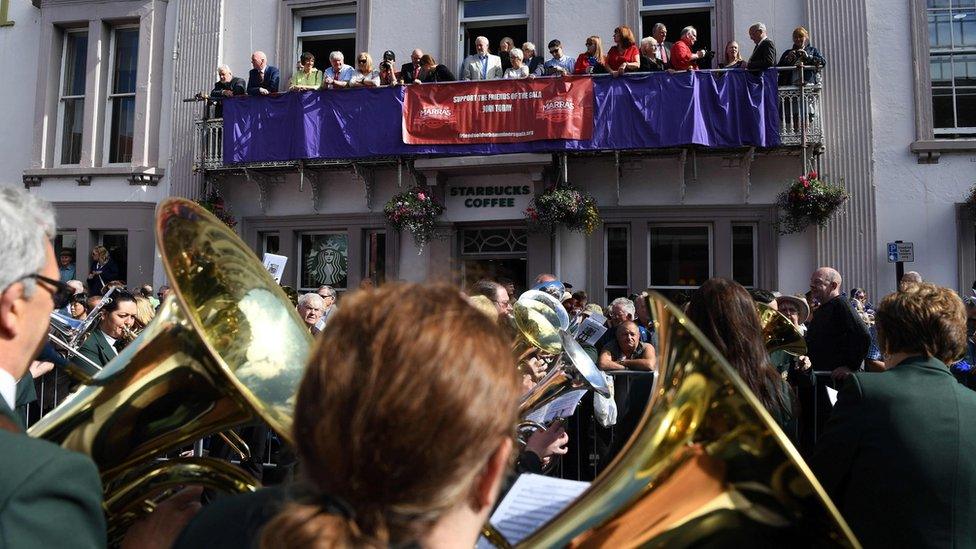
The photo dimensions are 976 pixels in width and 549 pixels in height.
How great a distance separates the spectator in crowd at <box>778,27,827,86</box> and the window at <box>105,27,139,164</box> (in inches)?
410

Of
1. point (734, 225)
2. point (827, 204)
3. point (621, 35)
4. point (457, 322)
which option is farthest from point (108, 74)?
point (457, 322)

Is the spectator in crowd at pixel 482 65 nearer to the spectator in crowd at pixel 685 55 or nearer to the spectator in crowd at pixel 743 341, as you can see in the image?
the spectator in crowd at pixel 685 55

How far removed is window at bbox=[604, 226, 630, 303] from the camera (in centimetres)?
1041

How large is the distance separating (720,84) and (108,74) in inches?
403

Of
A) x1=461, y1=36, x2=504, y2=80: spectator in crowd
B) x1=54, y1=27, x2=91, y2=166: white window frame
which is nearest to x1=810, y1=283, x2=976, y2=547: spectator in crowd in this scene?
x1=461, y1=36, x2=504, y2=80: spectator in crowd

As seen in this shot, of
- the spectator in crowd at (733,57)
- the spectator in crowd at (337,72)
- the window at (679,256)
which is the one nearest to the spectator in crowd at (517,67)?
the spectator in crowd at (337,72)

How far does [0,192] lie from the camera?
1390mm

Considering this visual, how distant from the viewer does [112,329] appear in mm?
5148

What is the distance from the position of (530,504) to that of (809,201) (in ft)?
28.6

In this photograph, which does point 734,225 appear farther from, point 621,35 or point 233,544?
point 233,544

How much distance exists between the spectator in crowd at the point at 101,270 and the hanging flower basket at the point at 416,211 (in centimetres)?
487

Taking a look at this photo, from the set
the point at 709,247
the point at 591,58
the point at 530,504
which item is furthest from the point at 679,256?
the point at 530,504

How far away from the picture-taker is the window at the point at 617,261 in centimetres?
1041

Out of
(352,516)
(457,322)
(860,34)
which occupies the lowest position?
(352,516)
